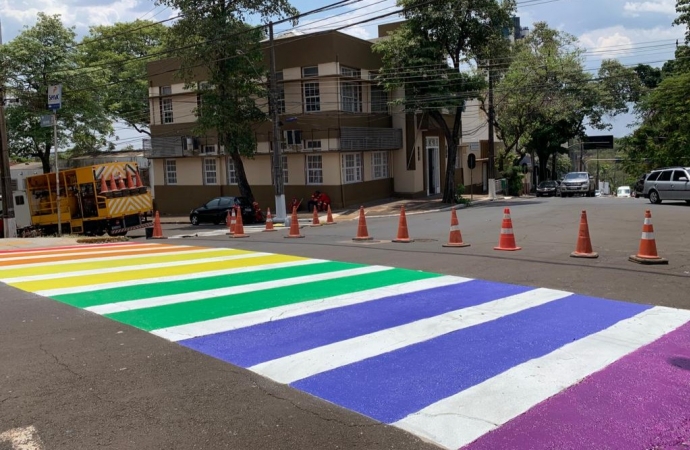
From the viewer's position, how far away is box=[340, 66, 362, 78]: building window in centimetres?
3189

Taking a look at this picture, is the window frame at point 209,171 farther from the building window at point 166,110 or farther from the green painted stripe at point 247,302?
the green painted stripe at point 247,302

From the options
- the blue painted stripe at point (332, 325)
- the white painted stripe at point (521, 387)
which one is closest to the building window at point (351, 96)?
the blue painted stripe at point (332, 325)

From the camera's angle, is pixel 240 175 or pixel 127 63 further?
pixel 127 63

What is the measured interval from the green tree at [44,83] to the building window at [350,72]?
14458mm

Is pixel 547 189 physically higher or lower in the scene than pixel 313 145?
lower

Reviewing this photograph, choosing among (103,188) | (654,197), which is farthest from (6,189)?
(654,197)

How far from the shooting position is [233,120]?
97.7 ft

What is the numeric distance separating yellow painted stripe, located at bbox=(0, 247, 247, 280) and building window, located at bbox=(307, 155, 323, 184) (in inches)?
765

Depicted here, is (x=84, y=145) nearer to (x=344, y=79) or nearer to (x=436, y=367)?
(x=344, y=79)

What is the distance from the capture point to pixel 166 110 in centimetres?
3816

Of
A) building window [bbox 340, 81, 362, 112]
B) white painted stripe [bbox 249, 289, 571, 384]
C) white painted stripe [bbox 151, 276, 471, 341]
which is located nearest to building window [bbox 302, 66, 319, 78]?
building window [bbox 340, 81, 362, 112]

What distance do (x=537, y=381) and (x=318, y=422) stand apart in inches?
74.3

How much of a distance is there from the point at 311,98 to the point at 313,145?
8.42 feet

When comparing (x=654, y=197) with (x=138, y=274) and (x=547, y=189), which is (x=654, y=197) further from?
(x=138, y=274)
